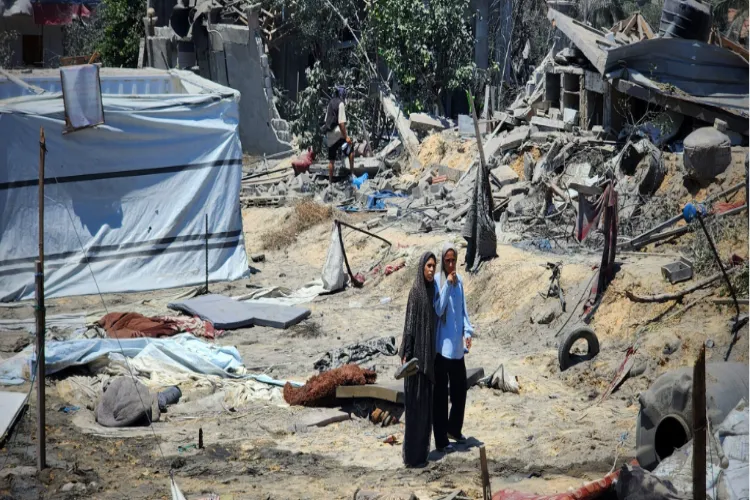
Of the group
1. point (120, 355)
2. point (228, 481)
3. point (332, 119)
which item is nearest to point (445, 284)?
point (228, 481)

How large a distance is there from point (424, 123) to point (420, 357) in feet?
40.4

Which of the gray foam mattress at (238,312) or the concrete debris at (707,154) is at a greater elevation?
the concrete debris at (707,154)

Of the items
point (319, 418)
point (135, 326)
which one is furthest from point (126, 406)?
point (135, 326)

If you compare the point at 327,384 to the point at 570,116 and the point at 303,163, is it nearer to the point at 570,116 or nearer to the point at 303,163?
the point at 570,116

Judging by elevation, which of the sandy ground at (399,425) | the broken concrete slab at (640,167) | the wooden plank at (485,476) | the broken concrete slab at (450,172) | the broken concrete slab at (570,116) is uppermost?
the broken concrete slab at (570,116)

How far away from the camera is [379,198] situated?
17172 mm

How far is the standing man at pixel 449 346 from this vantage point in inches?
304

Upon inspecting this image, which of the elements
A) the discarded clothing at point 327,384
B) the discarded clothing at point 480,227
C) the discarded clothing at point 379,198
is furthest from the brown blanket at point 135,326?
the discarded clothing at point 379,198

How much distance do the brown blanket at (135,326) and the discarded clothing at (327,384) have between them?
8.45 feet

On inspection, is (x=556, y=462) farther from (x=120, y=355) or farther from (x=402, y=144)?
(x=402, y=144)

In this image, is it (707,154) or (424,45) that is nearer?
(707,154)

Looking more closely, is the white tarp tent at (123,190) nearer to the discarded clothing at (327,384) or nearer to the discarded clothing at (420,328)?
the discarded clothing at (327,384)

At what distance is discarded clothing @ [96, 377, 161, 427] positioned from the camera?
29.1 ft

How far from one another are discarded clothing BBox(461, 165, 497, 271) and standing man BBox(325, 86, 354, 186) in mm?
5550
